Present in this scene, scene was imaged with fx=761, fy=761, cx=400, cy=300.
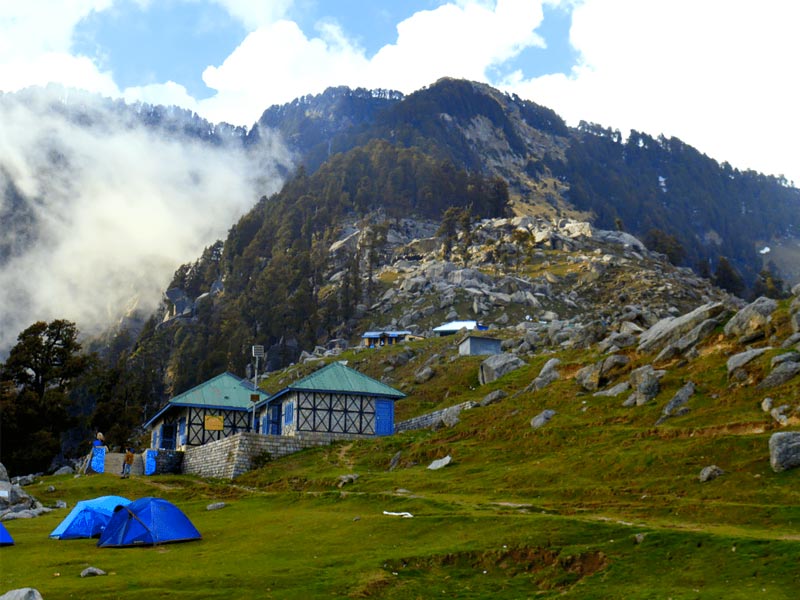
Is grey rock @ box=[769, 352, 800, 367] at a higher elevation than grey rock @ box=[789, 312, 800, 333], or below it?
below

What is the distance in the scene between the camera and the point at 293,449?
5850 centimetres

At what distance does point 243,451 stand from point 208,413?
16.7m

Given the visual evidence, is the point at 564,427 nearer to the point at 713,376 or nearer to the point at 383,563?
the point at 713,376

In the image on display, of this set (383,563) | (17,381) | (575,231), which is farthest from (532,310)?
(383,563)

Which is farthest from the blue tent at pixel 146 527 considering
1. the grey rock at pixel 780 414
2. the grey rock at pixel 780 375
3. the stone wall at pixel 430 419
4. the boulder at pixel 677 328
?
the boulder at pixel 677 328

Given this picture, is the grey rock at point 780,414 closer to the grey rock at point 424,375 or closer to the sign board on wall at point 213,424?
the sign board on wall at point 213,424

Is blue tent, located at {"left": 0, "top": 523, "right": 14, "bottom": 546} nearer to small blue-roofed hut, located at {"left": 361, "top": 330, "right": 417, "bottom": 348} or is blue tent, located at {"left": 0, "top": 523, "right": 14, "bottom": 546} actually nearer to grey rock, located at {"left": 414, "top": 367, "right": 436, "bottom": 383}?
grey rock, located at {"left": 414, "top": 367, "right": 436, "bottom": 383}

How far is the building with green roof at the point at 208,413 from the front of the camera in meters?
69.6

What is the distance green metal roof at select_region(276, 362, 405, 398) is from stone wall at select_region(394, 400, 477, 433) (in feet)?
12.8

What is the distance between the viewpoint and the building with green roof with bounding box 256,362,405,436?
6394 centimetres

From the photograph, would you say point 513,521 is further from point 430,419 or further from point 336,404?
point 430,419

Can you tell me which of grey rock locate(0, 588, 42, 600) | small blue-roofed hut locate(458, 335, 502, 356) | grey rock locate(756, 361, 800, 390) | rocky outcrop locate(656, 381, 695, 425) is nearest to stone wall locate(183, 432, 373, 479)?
rocky outcrop locate(656, 381, 695, 425)

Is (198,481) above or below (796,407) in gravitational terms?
below

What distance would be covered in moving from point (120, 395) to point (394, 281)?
2861 inches
